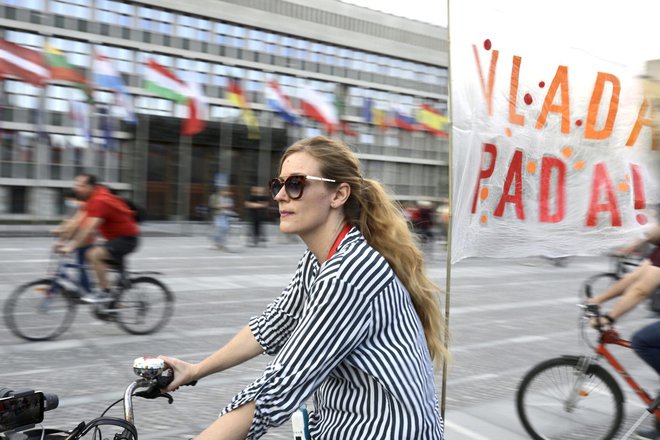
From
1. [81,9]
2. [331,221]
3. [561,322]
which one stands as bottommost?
[561,322]

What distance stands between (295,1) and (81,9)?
15.3 m

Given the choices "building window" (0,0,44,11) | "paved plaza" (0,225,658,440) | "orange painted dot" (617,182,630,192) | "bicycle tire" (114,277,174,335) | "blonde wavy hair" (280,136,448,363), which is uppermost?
"building window" (0,0,44,11)

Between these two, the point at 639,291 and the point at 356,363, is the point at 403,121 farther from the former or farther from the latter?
the point at 356,363

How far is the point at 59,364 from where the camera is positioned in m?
6.15

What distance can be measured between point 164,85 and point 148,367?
25.8m

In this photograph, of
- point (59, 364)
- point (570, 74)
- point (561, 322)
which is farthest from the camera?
point (561, 322)

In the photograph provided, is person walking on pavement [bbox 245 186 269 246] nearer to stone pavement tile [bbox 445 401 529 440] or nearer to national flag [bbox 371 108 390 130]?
national flag [bbox 371 108 390 130]

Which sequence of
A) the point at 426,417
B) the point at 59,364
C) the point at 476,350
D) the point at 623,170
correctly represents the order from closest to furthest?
the point at 426,417
the point at 623,170
the point at 59,364
the point at 476,350

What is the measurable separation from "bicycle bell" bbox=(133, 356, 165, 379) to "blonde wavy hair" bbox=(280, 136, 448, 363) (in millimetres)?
626

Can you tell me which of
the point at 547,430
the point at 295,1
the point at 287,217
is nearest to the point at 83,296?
the point at 547,430

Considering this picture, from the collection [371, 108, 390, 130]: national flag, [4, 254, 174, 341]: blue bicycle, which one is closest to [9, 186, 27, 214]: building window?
[371, 108, 390, 130]: national flag

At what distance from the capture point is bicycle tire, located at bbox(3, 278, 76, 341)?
7051 millimetres

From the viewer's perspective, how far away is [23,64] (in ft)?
72.0

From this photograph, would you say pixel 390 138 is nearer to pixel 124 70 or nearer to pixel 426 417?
pixel 124 70
